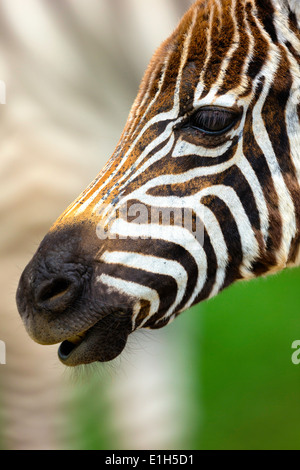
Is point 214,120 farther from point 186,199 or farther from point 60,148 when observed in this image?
point 60,148

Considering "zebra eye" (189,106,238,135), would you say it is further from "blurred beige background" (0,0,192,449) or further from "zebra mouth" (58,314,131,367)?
"blurred beige background" (0,0,192,449)

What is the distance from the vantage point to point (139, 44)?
5.03 m

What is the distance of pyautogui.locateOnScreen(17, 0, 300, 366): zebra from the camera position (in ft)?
5.49

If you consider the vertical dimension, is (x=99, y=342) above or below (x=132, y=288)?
below

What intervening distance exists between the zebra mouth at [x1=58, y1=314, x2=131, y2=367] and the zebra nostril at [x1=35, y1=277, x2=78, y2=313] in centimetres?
17

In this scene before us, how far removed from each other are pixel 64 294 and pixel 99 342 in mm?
246

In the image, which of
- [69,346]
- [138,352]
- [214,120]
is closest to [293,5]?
[214,120]

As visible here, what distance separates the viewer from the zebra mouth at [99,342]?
1.73 metres

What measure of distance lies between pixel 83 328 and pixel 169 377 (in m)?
3.50

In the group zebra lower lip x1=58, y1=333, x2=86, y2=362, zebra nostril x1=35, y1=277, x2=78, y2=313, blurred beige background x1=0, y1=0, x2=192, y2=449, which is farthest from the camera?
blurred beige background x1=0, y1=0, x2=192, y2=449

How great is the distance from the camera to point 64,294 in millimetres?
1648

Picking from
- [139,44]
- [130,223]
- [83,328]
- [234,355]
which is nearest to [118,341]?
[83,328]

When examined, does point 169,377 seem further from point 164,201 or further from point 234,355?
point 164,201

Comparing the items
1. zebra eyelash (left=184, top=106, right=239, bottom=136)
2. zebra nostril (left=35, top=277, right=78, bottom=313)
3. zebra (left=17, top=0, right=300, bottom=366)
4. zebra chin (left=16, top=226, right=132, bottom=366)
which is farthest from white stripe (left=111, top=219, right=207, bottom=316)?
zebra eyelash (left=184, top=106, right=239, bottom=136)
